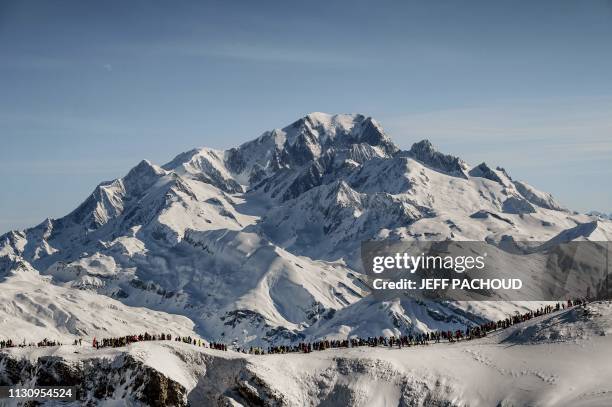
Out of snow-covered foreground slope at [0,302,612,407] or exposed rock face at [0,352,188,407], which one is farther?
exposed rock face at [0,352,188,407]

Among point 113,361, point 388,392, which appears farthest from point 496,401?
point 113,361

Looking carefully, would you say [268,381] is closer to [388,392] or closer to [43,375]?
[388,392]

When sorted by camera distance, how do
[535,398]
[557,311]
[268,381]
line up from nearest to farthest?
[535,398], [268,381], [557,311]

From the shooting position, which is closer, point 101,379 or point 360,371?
point 101,379

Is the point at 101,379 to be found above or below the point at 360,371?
above

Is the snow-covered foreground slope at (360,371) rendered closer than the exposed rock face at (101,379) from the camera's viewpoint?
Yes

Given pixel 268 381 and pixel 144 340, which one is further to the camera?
pixel 144 340

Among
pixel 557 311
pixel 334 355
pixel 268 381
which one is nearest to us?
pixel 268 381

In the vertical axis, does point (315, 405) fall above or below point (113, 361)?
below
